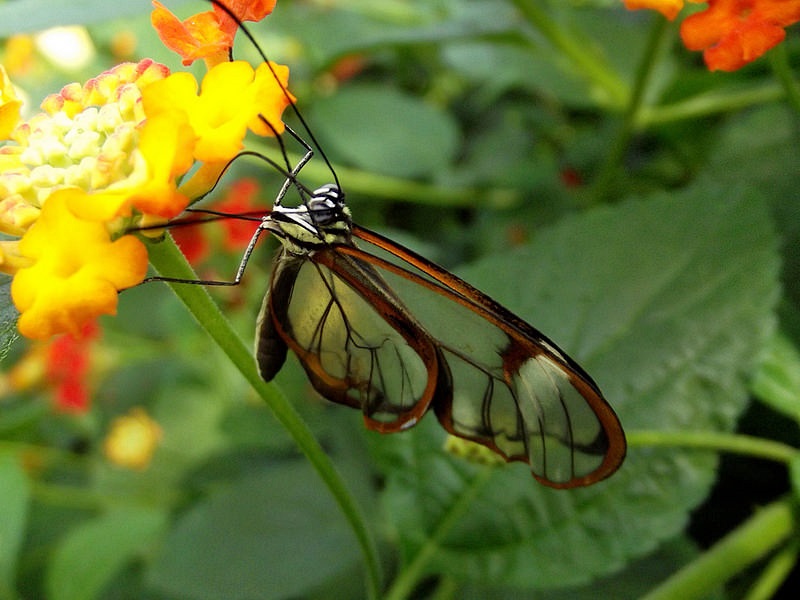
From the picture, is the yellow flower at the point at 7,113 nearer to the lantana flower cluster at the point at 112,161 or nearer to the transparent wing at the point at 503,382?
the lantana flower cluster at the point at 112,161

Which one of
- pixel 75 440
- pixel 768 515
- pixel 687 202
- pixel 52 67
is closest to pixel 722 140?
pixel 687 202

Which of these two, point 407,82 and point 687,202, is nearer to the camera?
point 687,202

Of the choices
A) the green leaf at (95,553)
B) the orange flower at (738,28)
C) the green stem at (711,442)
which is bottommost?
the green leaf at (95,553)

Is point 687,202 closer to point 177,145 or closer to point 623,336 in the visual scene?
point 623,336

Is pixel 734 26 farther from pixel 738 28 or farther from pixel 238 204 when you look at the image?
pixel 238 204

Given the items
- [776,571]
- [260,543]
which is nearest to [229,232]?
[260,543]

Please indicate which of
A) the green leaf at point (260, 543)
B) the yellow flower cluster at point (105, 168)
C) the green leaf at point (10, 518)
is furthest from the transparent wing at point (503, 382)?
the green leaf at point (10, 518)
